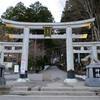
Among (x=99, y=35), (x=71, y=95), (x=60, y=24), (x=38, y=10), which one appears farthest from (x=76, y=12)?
(x=71, y=95)

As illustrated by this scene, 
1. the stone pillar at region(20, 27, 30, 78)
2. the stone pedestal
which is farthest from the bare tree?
the stone pedestal

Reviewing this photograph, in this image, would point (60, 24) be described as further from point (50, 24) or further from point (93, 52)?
point (93, 52)

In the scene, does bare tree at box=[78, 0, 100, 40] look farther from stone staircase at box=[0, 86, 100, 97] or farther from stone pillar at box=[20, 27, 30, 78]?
stone staircase at box=[0, 86, 100, 97]

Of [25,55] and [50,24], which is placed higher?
[50,24]

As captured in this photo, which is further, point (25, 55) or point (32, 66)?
point (32, 66)

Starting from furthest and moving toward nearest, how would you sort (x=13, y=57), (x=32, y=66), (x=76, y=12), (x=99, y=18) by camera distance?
(x=13, y=57) < (x=32, y=66) < (x=76, y=12) < (x=99, y=18)

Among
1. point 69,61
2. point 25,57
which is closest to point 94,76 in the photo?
point 69,61

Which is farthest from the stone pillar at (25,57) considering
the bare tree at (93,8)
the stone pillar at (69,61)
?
the bare tree at (93,8)

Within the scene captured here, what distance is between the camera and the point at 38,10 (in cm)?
2928

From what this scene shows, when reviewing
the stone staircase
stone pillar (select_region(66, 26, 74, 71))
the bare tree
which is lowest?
the stone staircase

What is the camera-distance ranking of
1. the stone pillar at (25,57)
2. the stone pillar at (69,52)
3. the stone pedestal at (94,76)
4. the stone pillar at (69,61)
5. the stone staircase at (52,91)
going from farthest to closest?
the stone pillar at (69,52), the stone pillar at (69,61), the stone pillar at (25,57), the stone pedestal at (94,76), the stone staircase at (52,91)

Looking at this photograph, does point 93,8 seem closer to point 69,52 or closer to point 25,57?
point 69,52

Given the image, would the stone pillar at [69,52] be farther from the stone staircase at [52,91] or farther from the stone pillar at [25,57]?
the stone staircase at [52,91]

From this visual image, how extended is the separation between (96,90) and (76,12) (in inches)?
640
